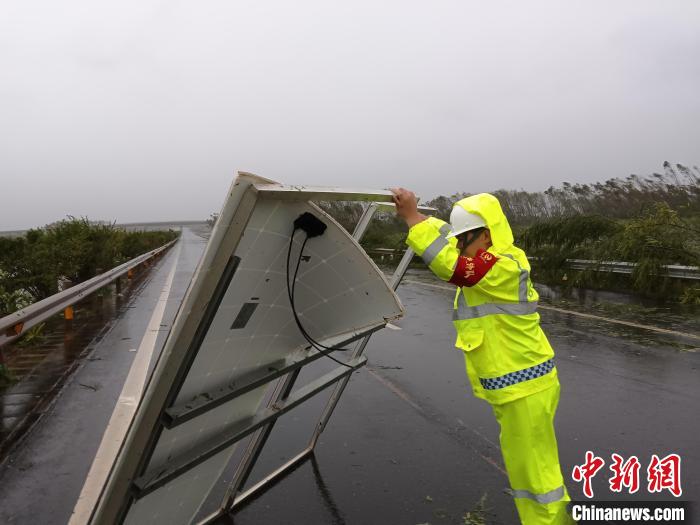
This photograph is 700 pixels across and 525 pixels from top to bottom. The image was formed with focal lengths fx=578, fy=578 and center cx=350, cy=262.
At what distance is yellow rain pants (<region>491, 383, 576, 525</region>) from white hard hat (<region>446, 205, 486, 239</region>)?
88cm

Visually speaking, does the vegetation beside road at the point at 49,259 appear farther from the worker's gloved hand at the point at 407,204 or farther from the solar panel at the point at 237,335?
the worker's gloved hand at the point at 407,204

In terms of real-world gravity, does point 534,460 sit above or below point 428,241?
below

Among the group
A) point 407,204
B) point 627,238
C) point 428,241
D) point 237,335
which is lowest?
point 627,238

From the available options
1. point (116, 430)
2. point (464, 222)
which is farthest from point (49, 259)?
point (464, 222)

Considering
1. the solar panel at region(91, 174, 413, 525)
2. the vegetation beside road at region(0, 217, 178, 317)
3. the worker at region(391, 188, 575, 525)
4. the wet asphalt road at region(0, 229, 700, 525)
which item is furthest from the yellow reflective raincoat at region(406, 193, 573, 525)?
the vegetation beside road at region(0, 217, 178, 317)

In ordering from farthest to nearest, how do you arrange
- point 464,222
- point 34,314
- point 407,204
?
point 34,314
point 464,222
point 407,204

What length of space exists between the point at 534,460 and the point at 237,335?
4.95 ft

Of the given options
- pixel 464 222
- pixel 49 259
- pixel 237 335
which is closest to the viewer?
pixel 237 335

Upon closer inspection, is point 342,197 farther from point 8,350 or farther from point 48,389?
point 8,350

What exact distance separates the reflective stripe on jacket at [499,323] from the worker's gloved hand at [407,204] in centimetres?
4

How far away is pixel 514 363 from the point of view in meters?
2.79

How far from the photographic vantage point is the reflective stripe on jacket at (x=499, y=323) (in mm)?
2738

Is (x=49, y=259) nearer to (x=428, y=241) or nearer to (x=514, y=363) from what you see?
(x=428, y=241)

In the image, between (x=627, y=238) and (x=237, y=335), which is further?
(x=627, y=238)
